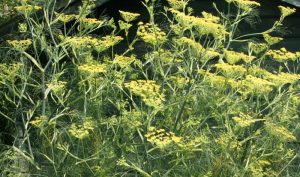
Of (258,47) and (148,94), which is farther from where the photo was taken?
(258,47)

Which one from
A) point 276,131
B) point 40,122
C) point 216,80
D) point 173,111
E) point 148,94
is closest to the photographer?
point 148,94

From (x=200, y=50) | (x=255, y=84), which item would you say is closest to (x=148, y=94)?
(x=200, y=50)

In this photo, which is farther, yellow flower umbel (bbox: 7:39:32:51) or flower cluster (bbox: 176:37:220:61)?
yellow flower umbel (bbox: 7:39:32:51)

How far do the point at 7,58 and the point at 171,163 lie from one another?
7.85 ft

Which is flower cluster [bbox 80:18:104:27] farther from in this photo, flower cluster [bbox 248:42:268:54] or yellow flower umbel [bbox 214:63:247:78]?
flower cluster [bbox 248:42:268:54]

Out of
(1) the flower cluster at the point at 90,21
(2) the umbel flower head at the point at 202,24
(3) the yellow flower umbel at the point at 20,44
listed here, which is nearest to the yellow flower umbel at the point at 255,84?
(2) the umbel flower head at the point at 202,24

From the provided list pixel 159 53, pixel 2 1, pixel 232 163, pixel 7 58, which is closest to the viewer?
pixel 232 163

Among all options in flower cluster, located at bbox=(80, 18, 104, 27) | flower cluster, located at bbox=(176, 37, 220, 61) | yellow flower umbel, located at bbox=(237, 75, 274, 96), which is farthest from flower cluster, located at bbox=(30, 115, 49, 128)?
yellow flower umbel, located at bbox=(237, 75, 274, 96)

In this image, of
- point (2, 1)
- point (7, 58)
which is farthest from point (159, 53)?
point (2, 1)

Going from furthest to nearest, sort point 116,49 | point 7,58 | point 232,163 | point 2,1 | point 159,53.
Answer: point 2,1 < point 116,49 < point 7,58 < point 159,53 < point 232,163

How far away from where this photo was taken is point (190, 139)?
5367mm

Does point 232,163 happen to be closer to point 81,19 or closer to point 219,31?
point 219,31

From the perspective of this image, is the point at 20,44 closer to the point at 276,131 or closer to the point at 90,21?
the point at 90,21

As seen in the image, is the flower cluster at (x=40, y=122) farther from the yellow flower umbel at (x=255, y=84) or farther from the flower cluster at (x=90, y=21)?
the yellow flower umbel at (x=255, y=84)
